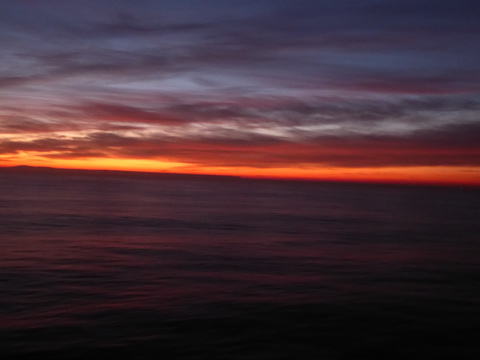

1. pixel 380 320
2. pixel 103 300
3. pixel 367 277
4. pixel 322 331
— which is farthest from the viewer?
pixel 367 277

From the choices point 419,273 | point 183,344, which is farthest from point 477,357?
point 419,273

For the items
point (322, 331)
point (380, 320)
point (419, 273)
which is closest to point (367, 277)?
point (419, 273)

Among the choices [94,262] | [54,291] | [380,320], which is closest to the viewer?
[380,320]

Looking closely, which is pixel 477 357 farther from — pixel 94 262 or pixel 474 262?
pixel 94 262

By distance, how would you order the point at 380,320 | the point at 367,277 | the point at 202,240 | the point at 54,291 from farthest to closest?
the point at 202,240 < the point at 367,277 < the point at 54,291 < the point at 380,320

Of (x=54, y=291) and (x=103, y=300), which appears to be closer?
(x=103, y=300)

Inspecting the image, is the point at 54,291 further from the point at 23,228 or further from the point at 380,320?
the point at 23,228

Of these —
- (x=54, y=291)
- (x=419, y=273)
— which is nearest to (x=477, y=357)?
(x=419, y=273)

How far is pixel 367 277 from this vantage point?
23.5 metres

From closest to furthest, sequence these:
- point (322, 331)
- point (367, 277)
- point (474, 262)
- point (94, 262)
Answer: point (322, 331), point (367, 277), point (94, 262), point (474, 262)

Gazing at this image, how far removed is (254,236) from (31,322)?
2732 centimetres

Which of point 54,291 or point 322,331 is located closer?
point 322,331

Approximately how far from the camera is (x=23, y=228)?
41625 mm

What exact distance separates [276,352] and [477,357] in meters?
5.24
